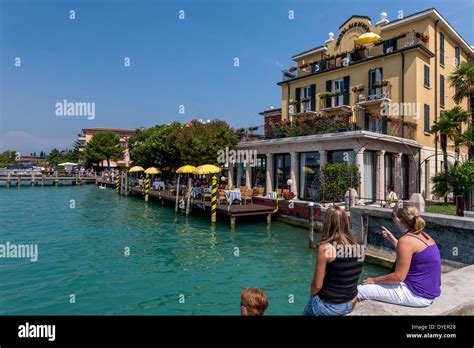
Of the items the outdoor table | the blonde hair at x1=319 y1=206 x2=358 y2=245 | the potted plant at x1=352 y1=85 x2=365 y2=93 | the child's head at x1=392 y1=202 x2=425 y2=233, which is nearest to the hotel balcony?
the potted plant at x1=352 y1=85 x2=365 y2=93

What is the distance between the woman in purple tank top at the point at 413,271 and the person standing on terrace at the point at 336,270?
56cm

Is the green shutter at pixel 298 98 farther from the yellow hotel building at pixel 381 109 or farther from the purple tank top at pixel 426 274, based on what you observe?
the purple tank top at pixel 426 274

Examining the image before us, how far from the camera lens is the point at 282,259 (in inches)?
459

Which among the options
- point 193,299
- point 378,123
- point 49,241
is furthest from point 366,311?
point 378,123

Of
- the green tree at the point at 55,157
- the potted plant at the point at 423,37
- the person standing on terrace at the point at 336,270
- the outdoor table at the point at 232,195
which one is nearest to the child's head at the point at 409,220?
the person standing on terrace at the point at 336,270

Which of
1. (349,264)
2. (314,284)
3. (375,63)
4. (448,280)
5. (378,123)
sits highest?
(375,63)

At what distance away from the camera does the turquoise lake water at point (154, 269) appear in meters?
7.90

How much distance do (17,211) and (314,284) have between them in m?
27.0

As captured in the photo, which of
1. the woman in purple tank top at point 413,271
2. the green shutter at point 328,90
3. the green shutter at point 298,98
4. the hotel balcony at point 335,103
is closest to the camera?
the woman in purple tank top at point 413,271

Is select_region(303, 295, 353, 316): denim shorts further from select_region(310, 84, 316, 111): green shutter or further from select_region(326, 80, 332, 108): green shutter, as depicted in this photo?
select_region(310, 84, 316, 111): green shutter

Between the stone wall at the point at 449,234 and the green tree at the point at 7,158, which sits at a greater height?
the green tree at the point at 7,158

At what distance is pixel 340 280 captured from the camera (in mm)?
3477
